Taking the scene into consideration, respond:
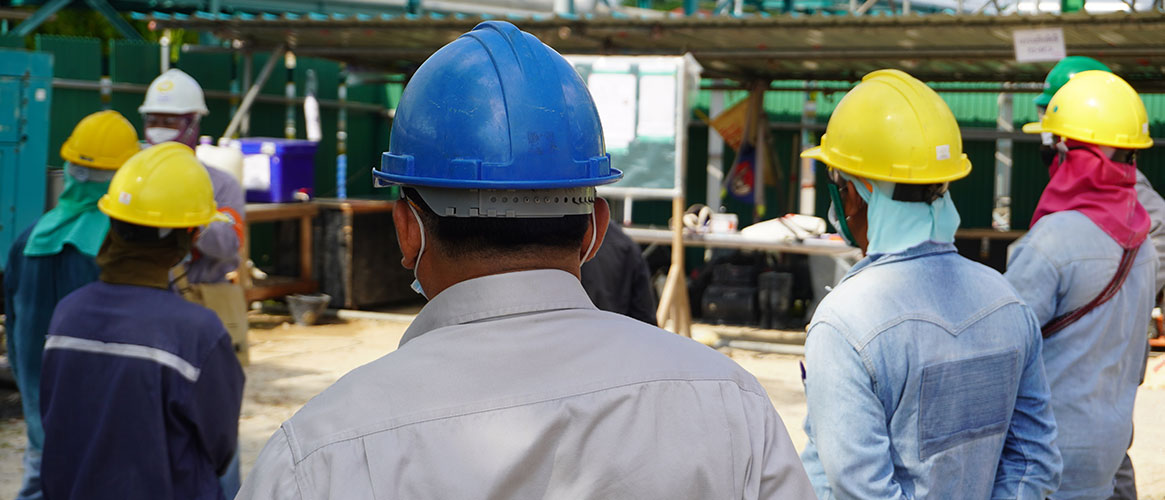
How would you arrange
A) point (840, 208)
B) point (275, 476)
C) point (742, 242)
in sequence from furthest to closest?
1. point (742, 242)
2. point (840, 208)
3. point (275, 476)

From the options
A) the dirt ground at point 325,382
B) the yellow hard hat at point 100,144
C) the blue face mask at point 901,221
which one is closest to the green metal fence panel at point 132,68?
the dirt ground at point 325,382

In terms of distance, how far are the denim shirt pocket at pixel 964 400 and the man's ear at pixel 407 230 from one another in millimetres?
1405

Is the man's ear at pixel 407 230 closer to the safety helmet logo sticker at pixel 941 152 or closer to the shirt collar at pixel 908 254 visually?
the shirt collar at pixel 908 254

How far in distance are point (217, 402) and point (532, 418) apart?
7.61ft

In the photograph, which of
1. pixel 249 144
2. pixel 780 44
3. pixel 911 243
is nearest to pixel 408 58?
pixel 249 144

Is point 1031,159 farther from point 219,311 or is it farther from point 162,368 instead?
point 162,368

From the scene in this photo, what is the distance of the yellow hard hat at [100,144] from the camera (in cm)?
504

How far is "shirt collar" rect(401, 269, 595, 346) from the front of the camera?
4.85 feet

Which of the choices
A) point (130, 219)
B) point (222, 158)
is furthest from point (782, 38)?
point (130, 219)

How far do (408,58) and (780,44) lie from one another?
4.24 m

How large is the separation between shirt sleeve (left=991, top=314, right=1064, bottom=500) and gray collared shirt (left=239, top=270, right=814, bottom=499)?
4.69ft

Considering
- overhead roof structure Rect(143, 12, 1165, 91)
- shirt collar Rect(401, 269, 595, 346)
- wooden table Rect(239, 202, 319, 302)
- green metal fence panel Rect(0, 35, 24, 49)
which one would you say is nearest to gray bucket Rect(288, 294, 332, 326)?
wooden table Rect(239, 202, 319, 302)

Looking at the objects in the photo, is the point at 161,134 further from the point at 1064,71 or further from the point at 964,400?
the point at 964,400

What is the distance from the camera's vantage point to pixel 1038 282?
11.6 ft
